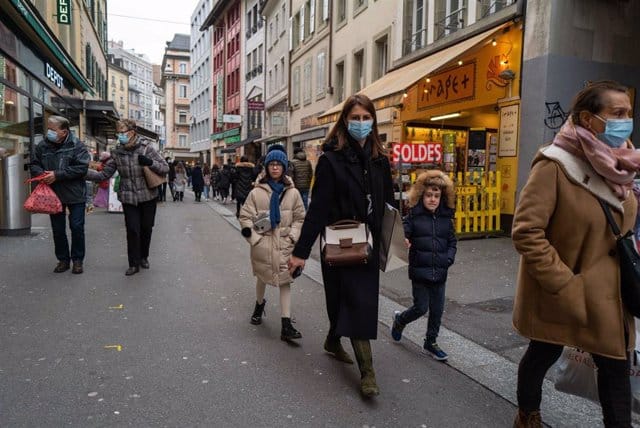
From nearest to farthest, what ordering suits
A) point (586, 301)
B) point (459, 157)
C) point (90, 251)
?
point (586, 301) → point (90, 251) → point (459, 157)

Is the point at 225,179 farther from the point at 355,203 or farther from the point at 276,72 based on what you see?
the point at 355,203

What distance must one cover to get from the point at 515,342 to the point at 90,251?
6650mm

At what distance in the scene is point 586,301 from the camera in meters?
2.44

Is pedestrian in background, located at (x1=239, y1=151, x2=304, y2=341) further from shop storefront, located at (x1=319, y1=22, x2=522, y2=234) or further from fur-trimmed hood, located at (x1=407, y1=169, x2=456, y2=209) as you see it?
shop storefront, located at (x1=319, y1=22, x2=522, y2=234)

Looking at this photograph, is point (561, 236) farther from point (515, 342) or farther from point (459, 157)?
point (459, 157)

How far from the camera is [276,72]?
1264 inches

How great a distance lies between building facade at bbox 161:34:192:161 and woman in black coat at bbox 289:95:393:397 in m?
83.2

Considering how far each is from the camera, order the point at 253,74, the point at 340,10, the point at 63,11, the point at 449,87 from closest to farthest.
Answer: the point at 449,87 < the point at 63,11 < the point at 340,10 < the point at 253,74

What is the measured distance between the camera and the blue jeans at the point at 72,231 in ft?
21.4

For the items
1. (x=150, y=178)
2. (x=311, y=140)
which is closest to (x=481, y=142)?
(x=150, y=178)

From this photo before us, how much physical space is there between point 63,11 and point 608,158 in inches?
692

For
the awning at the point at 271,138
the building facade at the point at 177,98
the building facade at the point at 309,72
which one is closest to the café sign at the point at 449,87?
the building facade at the point at 309,72

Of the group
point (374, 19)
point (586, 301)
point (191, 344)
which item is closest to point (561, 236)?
point (586, 301)

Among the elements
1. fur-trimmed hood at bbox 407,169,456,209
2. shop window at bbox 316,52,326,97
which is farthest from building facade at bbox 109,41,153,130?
fur-trimmed hood at bbox 407,169,456,209
